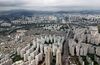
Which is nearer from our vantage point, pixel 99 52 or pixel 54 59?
pixel 54 59

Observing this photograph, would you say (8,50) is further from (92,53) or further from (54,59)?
(92,53)

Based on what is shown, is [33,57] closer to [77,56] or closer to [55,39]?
[77,56]

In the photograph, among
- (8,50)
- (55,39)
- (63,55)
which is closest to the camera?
(63,55)

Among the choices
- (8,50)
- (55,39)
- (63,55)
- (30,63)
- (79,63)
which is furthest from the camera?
(55,39)

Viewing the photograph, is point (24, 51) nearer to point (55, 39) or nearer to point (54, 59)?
point (54, 59)

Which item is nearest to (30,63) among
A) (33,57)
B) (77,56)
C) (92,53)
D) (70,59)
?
(33,57)

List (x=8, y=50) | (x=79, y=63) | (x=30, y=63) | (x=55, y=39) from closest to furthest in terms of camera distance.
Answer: (x=30, y=63), (x=79, y=63), (x=8, y=50), (x=55, y=39)

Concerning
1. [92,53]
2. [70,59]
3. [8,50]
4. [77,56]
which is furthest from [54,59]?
[8,50]

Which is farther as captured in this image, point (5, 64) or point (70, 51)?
point (70, 51)

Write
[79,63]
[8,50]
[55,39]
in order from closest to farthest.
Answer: [79,63]
[8,50]
[55,39]
